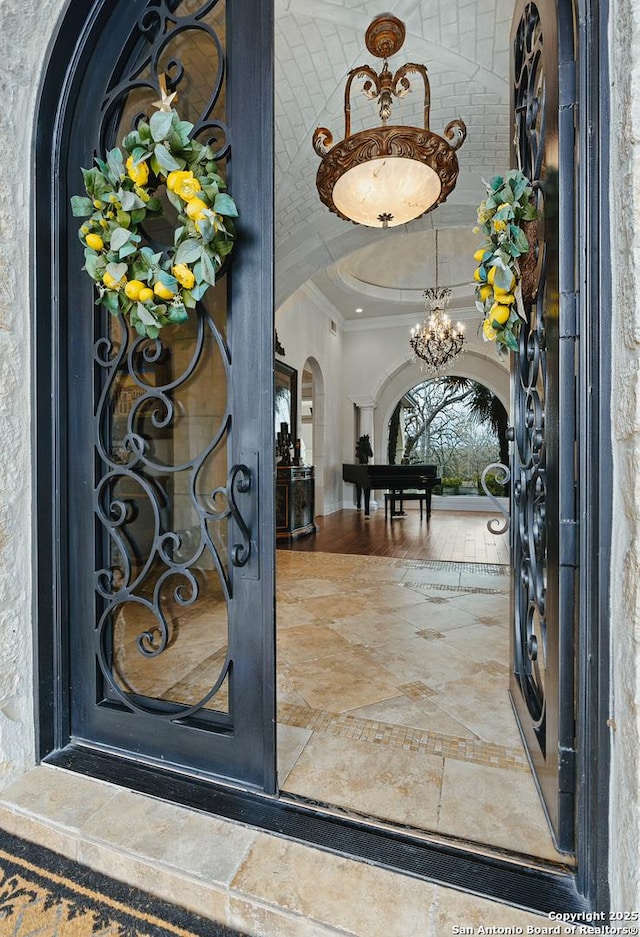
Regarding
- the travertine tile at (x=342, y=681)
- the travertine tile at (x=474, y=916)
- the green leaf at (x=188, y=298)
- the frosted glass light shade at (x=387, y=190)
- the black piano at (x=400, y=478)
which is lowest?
the travertine tile at (x=342, y=681)

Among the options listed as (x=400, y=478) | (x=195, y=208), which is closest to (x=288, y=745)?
(x=195, y=208)

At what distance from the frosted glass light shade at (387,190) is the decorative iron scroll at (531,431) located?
1.33m

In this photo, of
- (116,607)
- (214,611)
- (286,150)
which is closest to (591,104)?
(214,611)

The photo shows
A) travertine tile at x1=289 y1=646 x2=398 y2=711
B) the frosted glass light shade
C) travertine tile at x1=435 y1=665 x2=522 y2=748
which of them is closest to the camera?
travertine tile at x1=435 y1=665 x2=522 y2=748

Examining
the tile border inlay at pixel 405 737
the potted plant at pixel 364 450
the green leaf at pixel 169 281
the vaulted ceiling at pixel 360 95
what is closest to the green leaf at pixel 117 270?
the green leaf at pixel 169 281

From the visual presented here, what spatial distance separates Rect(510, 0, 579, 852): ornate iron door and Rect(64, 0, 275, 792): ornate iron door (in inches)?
26.8

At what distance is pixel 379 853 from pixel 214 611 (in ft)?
2.24

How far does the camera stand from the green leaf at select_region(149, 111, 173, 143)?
101 centimetres

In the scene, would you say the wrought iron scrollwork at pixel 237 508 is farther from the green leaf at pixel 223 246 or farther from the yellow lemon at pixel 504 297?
the yellow lemon at pixel 504 297

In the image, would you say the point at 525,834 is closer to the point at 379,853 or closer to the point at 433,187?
the point at 379,853

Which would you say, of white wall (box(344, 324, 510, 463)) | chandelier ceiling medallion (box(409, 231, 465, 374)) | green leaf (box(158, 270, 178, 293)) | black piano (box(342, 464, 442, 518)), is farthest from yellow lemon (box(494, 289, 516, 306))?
white wall (box(344, 324, 510, 463))

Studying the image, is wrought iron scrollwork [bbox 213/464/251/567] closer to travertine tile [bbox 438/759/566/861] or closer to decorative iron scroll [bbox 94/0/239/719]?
decorative iron scroll [bbox 94/0/239/719]

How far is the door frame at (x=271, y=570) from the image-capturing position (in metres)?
0.83

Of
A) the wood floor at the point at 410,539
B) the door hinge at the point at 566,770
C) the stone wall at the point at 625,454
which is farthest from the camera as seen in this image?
the wood floor at the point at 410,539
